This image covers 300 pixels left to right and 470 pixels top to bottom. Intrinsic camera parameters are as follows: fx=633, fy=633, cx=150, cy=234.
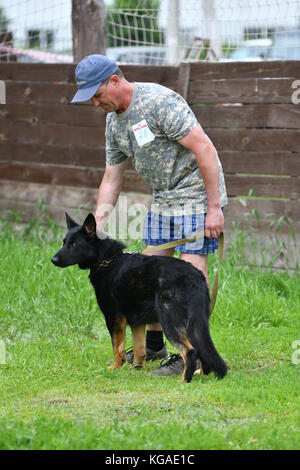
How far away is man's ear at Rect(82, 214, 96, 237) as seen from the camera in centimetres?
414

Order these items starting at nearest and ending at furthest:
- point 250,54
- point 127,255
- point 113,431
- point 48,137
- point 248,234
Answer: point 113,431, point 127,255, point 248,234, point 48,137, point 250,54

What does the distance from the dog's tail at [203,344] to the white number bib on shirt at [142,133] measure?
3.50ft

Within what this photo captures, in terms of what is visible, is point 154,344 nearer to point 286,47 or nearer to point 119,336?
point 119,336

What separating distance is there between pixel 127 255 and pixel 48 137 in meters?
3.63

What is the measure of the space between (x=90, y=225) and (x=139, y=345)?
2.86ft

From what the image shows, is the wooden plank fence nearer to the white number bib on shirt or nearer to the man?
the man

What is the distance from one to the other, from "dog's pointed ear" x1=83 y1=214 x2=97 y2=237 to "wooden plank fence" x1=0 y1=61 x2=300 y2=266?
8.31 ft

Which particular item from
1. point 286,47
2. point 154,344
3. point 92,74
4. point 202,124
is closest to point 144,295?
point 154,344

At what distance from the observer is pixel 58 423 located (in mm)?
2932

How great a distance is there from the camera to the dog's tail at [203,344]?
3777mm

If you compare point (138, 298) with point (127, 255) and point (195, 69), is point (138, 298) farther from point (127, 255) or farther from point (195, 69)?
point (195, 69)

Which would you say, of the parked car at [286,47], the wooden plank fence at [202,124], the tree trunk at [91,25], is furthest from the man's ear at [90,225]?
the tree trunk at [91,25]
